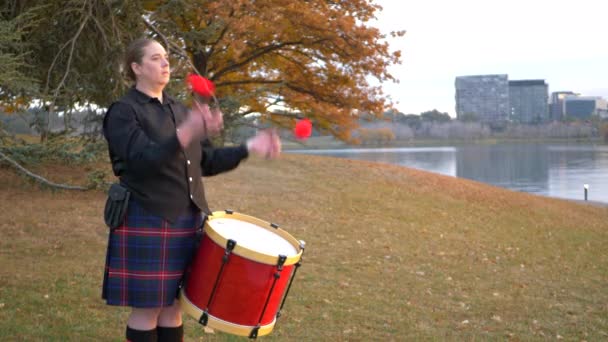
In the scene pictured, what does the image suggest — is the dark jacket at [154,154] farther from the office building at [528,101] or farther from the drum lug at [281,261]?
the office building at [528,101]

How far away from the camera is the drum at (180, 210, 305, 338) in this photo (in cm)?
306

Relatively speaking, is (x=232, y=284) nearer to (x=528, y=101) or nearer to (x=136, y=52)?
(x=136, y=52)

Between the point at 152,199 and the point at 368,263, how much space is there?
6353mm

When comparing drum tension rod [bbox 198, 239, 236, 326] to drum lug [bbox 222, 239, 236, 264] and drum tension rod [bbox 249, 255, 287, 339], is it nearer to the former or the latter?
drum lug [bbox 222, 239, 236, 264]

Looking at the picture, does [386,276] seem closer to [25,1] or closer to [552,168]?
[25,1]

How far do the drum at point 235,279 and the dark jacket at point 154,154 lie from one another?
0.22 metres

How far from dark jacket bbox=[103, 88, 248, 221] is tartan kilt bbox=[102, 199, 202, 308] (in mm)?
65

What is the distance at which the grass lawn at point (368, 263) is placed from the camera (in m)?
5.75

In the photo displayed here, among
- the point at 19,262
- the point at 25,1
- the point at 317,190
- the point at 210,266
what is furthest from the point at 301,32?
the point at 210,266

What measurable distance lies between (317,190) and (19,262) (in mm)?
9238

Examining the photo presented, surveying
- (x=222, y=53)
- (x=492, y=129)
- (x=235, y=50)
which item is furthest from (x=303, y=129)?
(x=492, y=129)

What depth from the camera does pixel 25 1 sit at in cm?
823

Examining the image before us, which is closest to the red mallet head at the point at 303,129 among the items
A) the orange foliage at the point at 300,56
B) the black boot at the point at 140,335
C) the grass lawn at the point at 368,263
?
the black boot at the point at 140,335

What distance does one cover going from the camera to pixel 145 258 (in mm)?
3082
